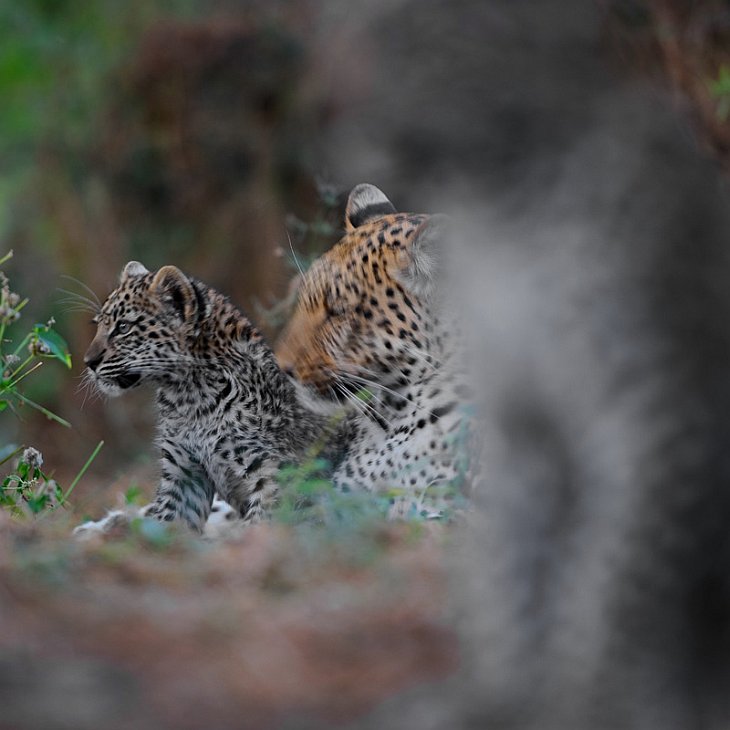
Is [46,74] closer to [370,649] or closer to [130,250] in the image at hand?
[130,250]

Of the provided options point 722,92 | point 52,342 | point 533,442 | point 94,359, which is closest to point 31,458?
point 94,359

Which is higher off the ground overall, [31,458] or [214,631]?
[31,458]

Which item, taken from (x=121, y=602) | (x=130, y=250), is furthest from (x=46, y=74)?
(x=121, y=602)

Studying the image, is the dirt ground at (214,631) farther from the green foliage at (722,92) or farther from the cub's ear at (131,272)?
the green foliage at (722,92)

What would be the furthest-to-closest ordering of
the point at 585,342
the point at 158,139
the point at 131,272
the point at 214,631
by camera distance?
the point at 158,139 → the point at 131,272 → the point at 214,631 → the point at 585,342

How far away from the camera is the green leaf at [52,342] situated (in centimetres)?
617

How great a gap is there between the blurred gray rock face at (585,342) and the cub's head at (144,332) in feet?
11.5

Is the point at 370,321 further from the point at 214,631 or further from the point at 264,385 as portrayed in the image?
the point at 214,631

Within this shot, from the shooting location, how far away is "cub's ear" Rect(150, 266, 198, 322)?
6.99 meters

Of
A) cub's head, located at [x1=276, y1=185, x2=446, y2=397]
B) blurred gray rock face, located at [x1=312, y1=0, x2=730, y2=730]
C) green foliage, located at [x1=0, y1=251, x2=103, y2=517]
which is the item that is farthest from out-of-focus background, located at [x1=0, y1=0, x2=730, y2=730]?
cub's head, located at [x1=276, y1=185, x2=446, y2=397]

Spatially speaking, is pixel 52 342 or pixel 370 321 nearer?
pixel 52 342

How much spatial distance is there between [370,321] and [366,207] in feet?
3.21

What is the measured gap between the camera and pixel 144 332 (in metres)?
6.86

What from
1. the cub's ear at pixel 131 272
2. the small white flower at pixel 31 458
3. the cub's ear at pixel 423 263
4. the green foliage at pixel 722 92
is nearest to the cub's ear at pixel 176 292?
the cub's ear at pixel 131 272
